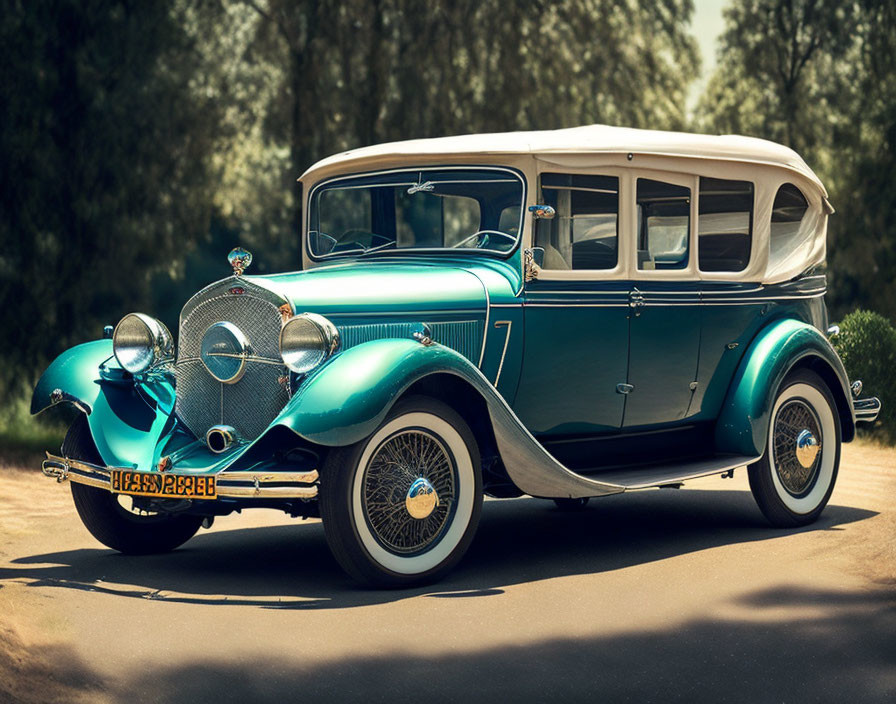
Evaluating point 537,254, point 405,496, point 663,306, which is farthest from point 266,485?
point 663,306

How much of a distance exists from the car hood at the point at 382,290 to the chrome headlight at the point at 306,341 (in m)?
0.22

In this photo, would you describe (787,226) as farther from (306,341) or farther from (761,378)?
(306,341)

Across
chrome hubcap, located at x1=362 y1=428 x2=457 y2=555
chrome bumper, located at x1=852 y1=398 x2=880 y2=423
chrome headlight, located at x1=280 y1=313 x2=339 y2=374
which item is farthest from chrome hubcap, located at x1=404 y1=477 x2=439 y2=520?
chrome bumper, located at x1=852 y1=398 x2=880 y2=423

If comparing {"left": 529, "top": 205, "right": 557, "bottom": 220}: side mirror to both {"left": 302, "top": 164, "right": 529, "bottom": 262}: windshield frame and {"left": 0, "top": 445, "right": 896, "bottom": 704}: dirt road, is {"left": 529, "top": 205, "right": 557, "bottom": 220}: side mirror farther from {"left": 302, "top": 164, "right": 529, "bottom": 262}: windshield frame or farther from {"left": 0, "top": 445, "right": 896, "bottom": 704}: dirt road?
{"left": 0, "top": 445, "right": 896, "bottom": 704}: dirt road

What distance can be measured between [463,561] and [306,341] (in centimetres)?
154

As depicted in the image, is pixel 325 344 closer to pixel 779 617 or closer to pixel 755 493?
pixel 779 617

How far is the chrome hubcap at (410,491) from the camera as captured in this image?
5.99 metres

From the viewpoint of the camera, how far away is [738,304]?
798cm

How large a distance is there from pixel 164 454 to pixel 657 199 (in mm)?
3094

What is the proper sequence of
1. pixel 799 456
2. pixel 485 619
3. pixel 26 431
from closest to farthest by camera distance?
pixel 485 619, pixel 799 456, pixel 26 431

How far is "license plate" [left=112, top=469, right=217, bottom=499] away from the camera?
5.88 meters

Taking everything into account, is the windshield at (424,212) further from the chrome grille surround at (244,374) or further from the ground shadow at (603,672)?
the ground shadow at (603,672)

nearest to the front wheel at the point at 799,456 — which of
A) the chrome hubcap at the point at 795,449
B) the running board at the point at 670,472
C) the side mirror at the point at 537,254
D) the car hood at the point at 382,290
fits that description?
the chrome hubcap at the point at 795,449

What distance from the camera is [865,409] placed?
8625 millimetres
